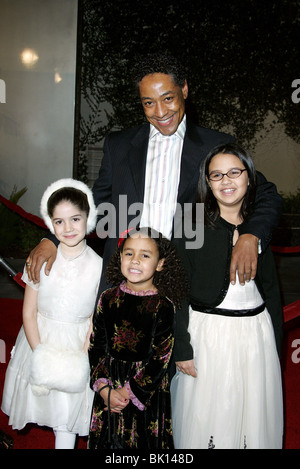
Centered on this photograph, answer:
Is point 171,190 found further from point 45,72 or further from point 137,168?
point 45,72

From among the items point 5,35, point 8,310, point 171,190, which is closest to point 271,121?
point 5,35

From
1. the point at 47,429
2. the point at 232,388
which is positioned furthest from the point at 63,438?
the point at 232,388

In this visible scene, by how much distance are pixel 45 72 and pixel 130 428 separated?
5593 mm

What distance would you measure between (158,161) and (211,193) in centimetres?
33

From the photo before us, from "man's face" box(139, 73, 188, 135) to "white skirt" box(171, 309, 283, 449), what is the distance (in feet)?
2.75

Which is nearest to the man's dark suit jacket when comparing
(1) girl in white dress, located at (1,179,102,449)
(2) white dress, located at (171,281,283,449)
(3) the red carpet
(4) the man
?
(4) the man

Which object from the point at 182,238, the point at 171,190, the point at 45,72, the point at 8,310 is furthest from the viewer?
the point at 45,72

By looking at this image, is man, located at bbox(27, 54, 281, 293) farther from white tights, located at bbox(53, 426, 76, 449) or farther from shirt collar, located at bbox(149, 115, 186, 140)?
white tights, located at bbox(53, 426, 76, 449)

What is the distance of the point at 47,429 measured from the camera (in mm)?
2404

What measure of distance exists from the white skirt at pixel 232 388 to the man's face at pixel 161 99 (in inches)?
32.9

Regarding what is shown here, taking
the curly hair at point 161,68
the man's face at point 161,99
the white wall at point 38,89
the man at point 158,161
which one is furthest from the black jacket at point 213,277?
the white wall at point 38,89

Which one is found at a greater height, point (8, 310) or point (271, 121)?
point (271, 121)

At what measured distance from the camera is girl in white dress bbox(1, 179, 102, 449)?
178 centimetres

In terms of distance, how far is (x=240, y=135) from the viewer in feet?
21.8
